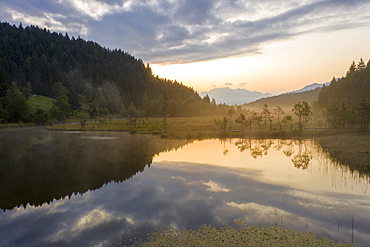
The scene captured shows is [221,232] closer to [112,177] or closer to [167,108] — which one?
[112,177]

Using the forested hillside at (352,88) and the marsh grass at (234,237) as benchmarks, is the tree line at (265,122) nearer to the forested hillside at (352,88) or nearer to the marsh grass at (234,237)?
the forested hillside at (352,88)

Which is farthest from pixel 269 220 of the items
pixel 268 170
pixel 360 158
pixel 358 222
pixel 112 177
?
pixel 360 158

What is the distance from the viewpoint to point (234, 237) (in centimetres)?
1320

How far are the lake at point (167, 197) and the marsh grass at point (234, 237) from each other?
0.90 metres

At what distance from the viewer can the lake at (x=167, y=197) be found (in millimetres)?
14797

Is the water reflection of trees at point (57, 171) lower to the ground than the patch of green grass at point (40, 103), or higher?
lower

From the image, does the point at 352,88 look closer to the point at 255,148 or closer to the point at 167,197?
the point at 255,148

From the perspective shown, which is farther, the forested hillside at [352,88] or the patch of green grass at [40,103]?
the patch of green grass at [40,103]

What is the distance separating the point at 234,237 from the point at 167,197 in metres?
8.53

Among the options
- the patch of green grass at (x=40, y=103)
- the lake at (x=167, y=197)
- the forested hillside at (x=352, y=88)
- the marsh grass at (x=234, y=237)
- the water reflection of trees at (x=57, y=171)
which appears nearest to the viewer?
the marsh grass at (x=234, y=237)

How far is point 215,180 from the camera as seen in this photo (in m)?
25.6

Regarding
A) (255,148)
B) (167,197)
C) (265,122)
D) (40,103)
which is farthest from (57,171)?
(40,103)

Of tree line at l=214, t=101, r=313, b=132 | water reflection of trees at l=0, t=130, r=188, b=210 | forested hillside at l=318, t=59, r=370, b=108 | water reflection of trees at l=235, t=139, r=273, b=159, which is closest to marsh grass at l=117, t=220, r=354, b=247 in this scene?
water reflection of trees at l=0, t=130, r=188, b=210

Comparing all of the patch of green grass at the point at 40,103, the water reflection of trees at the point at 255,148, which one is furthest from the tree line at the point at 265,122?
the patch of green grass at the point at 40,103
